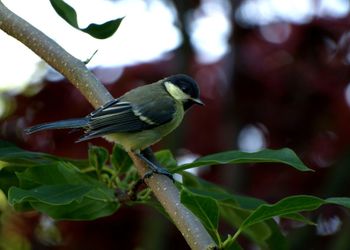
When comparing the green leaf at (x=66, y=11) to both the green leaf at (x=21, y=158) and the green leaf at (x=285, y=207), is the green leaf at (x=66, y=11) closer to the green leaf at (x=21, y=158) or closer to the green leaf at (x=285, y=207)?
the green leaf at (x=21, y=158)

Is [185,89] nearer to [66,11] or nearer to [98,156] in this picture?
[98,156]

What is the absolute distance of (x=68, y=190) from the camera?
1455 millimetres

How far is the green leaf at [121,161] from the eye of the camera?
173cm

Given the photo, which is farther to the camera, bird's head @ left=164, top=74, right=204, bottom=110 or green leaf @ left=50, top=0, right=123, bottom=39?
bird's head @ left=164, top=74, right=204, bottom=110

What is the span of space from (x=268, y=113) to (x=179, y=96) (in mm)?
567

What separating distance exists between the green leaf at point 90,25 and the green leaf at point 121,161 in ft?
1.13

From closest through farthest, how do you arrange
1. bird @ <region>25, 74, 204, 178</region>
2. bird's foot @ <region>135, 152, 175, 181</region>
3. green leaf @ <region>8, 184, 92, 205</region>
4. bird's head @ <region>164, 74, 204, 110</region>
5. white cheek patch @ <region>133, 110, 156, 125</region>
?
green leaf @ <region>8, 184, 92, 205</region> → bird's foot @ <region>135, 152, 175, 181</region> → bird @ <region>25, 74, 204, 178</region> → white cheek patch @ <region>133, 110, 156, 125</region> → bird's head @ <region>164, 74, 204, 110</region>

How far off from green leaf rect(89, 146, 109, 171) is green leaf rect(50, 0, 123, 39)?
0.29 m

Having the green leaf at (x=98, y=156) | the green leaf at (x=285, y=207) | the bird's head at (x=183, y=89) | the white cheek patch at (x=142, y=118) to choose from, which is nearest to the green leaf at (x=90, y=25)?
the green leaf at (x=98, y=156)

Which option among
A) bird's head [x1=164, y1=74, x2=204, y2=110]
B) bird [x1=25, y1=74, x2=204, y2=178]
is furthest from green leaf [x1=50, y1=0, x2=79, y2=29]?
bird's head [x1=164, y1=74, x2=204, y2=110]

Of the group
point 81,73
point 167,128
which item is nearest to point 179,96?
point 167,128

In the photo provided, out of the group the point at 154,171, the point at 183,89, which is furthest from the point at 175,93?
the point at 154,171

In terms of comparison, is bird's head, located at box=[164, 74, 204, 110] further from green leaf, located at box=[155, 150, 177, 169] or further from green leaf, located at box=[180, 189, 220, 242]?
green leaf, located at box=[180, 189, 220, 242]

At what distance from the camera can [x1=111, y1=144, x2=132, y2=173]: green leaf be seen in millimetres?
1728
